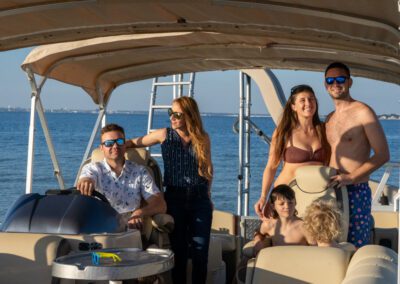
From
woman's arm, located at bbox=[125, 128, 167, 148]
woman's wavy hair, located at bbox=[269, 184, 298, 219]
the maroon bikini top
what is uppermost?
woman's arm, located at bbox=[125, 128, 167, 148]

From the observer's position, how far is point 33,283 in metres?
3.59

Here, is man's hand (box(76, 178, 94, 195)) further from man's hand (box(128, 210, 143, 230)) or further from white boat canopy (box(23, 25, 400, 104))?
white boat canopy (box(23, 25, 400, 104))

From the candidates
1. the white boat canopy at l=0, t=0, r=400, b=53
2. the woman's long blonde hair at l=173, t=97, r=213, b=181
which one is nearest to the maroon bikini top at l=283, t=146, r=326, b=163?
the woman's long blonde hair at l=173, t=97, r=213, b=181

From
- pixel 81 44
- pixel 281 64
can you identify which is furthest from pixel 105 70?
pixel 281 64

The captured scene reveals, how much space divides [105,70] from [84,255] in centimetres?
364

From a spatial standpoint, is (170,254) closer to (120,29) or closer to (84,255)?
(84,255)

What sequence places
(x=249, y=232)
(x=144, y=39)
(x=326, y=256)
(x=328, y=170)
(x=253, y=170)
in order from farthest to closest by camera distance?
(x=253, y=170), (x=249, y=232), (x=144, y=39), (x=328, y=170), (x=326, y=256)

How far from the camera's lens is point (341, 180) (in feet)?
15.2

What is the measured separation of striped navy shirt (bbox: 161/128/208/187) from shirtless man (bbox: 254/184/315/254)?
0.66 metres

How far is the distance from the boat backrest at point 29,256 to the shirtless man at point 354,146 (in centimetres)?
179

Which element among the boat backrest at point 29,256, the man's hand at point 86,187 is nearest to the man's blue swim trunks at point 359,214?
the man's hand at point 86,187

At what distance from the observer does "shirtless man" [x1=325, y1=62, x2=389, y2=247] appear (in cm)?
470

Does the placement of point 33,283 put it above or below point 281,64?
below

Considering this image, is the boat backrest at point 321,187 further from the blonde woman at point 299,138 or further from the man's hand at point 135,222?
the man's hand at point 135,222
